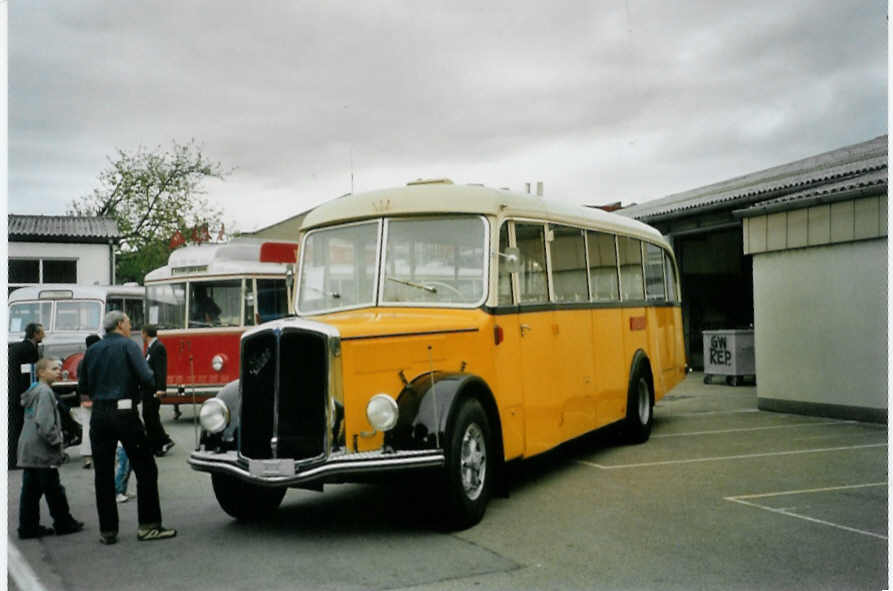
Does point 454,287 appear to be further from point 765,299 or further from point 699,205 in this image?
point 699,205

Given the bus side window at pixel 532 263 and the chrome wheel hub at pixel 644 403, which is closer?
the bus side window at pixel 532 263

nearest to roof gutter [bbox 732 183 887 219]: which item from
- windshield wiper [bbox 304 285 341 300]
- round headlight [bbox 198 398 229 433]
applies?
windshield wiper [bbox 304 285 341 300]

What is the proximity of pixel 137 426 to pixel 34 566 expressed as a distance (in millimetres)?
1188

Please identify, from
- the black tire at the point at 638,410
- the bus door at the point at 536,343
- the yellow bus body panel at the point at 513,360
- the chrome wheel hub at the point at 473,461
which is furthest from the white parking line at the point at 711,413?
the chrome wheel hub at the point at 473,461

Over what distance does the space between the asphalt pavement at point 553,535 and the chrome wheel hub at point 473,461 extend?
29 centimetres

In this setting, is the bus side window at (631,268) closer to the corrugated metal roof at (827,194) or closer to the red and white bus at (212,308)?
the corrugated metal roof at (827,194)

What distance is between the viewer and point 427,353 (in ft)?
23.7

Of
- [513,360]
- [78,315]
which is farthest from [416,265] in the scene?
[78,315]

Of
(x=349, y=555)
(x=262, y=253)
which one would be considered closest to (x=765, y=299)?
(x=262, y=253)

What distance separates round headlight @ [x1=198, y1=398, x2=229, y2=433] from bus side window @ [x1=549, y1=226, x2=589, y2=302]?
11.6ft

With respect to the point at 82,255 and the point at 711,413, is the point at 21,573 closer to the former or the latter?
the point at 711,413

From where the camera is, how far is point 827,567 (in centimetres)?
579

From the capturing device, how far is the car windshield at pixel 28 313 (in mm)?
17812

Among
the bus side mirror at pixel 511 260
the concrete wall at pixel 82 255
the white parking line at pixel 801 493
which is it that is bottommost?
the white parking line at pixel 801 493
